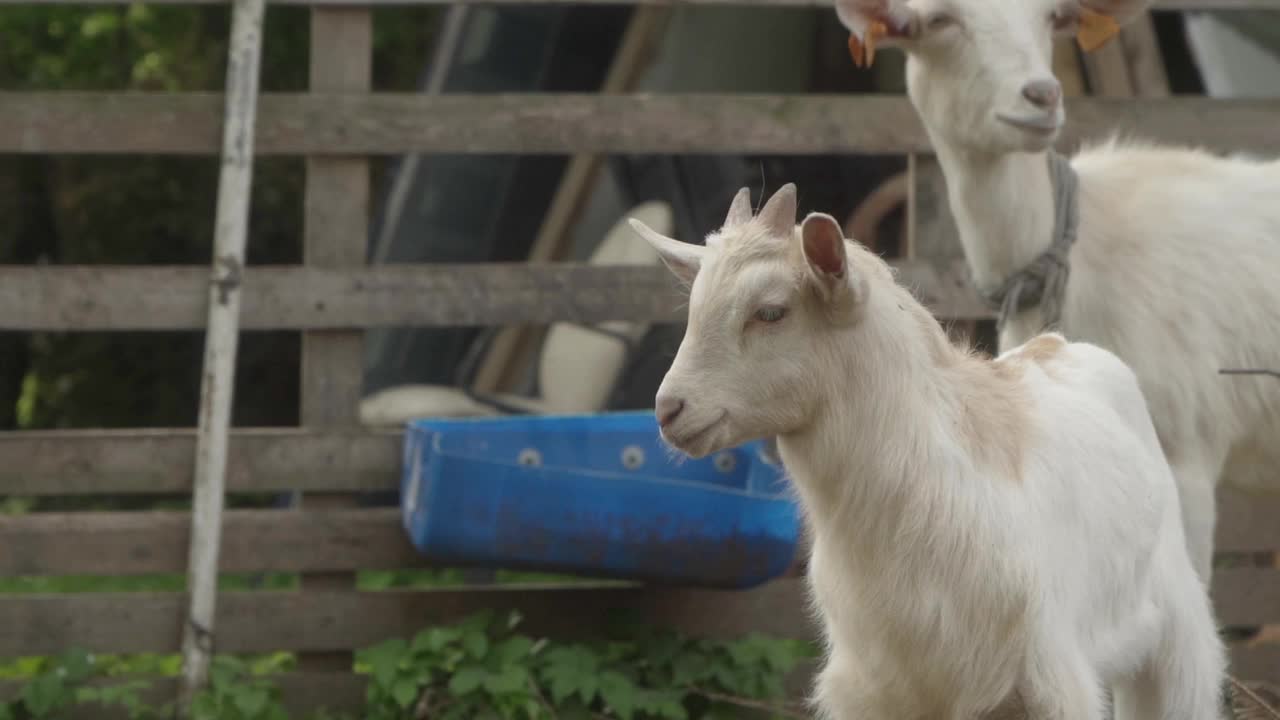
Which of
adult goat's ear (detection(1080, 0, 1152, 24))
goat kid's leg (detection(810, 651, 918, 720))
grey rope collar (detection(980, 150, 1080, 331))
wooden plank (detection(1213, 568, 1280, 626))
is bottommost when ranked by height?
goat kid's leg (detection(810, 651, 918, 720))

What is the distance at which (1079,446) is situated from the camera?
3.58 meters

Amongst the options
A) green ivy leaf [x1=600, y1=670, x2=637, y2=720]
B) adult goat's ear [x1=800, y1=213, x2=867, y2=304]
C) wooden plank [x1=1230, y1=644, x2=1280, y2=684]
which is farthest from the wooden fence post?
wooden plank [x1=1230, y1=644, x2=1280, y2=684]

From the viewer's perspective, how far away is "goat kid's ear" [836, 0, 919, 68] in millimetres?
4641

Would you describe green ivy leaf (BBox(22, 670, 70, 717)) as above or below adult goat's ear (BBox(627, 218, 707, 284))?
below

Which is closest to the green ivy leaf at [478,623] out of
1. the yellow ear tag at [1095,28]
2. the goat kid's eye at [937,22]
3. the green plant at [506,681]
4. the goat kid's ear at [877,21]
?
the green plant at [506,681]

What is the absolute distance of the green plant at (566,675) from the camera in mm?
5125

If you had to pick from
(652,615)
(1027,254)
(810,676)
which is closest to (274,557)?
(652,615)

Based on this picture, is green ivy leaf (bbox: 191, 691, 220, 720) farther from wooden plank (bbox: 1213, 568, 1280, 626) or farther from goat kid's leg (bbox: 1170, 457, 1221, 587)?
wooden plank (bbox: 1213, 568, 1280, 626)

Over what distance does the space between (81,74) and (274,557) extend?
20.7ft

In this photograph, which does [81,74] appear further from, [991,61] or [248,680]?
[991,61]

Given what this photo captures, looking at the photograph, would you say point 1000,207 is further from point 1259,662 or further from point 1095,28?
point 1259,662

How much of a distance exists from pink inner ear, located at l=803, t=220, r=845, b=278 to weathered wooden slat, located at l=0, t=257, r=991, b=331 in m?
2.09

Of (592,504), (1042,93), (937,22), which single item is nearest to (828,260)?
(1042,93)

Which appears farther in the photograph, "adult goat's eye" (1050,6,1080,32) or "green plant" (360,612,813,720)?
"green plant" (360,612,813,720)
